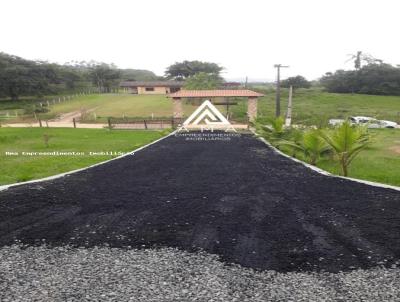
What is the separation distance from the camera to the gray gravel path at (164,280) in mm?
3936

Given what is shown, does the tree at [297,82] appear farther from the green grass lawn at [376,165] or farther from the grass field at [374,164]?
the green grass lawn at [376,165]

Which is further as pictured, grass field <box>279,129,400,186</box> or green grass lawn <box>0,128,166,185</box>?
green grass lawn <box>0,128,166,185</box>

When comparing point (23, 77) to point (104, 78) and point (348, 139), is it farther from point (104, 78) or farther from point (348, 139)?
point (348, 139)

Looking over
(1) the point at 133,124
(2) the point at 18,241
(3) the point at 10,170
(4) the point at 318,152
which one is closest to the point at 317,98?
(1) the point at 133,124

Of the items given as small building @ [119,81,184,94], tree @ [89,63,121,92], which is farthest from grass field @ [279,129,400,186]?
tree @ [89,63,121,92]

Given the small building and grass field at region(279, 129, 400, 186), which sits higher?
the small building

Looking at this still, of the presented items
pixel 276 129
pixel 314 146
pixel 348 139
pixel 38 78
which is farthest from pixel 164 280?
pixel 38 78

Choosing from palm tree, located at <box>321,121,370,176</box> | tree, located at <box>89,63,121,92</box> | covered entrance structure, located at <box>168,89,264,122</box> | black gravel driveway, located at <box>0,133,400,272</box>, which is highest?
tree, located at <box>89,63,121,92</box>

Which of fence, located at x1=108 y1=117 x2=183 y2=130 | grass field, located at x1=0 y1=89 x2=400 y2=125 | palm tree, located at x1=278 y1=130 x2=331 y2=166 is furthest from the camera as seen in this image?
grass field, located at x1=0 y1=89 x2=400 y2=125

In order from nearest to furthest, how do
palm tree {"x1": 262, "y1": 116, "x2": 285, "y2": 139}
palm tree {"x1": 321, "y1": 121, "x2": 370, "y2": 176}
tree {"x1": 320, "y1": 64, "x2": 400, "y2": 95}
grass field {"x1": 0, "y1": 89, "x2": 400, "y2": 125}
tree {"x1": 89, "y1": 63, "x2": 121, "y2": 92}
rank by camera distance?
palm tree {"x1": 321, "y1": 121, "x2": 370, "y2": 176} < palm tree {"x1": 262, "y1": 116, "x2": 285, "y2": 139} < grass field {"x1": 0, "y1": 89, "x2": 400, "y2": 125} < tree {"x1": 320, "y1": 64, "x2": 400, "y2": 95} < tree {"x1": 89, "y1": 63, "x2": 121, "y2": 92}

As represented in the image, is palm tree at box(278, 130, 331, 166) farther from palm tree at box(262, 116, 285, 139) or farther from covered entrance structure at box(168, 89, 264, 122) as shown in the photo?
covered entrance structure at box(168, 89, 264, 122)

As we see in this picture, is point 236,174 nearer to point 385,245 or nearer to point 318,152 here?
point 318,152

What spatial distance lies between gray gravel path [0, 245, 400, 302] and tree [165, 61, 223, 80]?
6252cm

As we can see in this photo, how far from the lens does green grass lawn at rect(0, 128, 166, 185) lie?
34.0 ft
